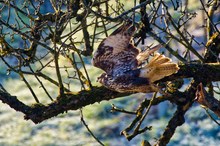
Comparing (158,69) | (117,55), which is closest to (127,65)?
(117,55)

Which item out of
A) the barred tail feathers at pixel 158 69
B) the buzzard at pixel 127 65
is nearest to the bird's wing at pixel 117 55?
the buzzard at pixel 127 65

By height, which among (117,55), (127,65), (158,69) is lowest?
(158,69)

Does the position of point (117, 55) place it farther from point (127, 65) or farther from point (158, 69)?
point (158, 69)

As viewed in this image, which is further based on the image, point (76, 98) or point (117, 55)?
point (117, 55)

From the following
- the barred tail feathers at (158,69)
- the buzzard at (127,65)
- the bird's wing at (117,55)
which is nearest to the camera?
the barred tail feathers at (158,69)

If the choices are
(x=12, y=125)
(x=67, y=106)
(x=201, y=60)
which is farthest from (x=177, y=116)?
(x=12, y=125)

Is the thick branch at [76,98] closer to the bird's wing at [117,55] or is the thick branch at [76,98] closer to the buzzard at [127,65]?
the buzzard at [127,65]
